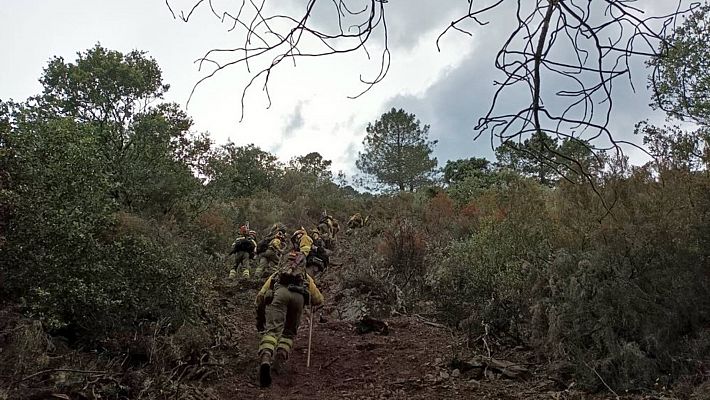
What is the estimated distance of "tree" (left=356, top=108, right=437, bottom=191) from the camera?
41.2m

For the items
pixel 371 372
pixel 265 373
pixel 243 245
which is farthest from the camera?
pixel 243 245

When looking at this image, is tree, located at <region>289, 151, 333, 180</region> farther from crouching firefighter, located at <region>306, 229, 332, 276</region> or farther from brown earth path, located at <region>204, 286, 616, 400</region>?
brown earth path, located at <region>204, 286, 616, 400</region>

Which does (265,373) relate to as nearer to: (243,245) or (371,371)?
(371,371)

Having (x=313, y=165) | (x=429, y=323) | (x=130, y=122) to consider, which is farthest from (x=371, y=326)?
(x=313, y=165)

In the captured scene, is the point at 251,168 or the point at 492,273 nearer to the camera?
the point at 492,273

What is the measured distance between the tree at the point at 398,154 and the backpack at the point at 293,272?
3364 cm

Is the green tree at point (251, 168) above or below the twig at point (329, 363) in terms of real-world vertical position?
above

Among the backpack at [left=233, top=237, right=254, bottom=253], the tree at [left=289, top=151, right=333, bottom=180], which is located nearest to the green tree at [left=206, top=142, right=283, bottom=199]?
the tree at [left=289, top=151, right=333, bottom=180]

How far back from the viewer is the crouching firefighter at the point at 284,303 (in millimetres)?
7172

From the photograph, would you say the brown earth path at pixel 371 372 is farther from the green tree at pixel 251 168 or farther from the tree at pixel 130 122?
the green tree at pixel 251 168

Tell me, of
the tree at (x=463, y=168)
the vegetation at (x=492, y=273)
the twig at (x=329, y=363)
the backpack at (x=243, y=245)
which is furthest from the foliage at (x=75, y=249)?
the tree at (x=463, y=168)

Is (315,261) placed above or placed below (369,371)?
above

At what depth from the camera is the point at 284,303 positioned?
7551 millimetres

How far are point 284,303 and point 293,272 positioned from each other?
1.50 ft
